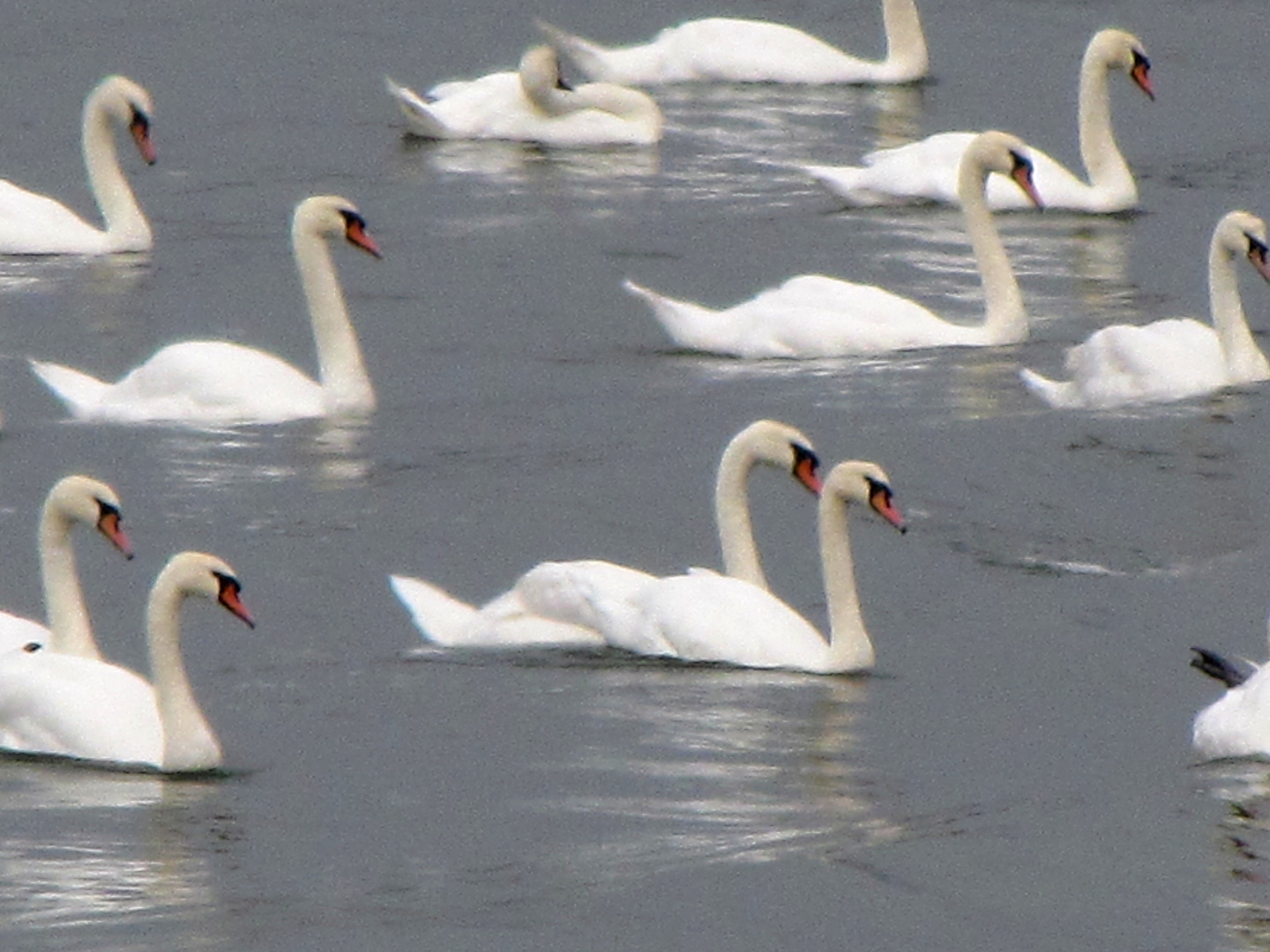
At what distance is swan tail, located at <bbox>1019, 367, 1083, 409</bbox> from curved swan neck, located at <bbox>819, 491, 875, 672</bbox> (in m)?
4.04

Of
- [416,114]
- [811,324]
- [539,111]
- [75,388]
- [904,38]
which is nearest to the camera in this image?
[75,388]

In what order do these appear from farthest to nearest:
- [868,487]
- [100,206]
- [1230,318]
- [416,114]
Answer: [416,114] → [100,206] → [1230,318] → [868,487]

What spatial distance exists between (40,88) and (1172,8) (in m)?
8.51

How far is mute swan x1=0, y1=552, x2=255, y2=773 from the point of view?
1282 cm

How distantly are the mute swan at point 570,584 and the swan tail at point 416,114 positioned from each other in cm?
975

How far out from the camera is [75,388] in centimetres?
1783

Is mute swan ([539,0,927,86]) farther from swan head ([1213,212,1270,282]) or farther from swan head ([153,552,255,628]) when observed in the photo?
swan head ([153,552,255,628])

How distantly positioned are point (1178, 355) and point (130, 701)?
690 centimetres

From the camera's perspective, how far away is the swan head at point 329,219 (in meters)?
18.7

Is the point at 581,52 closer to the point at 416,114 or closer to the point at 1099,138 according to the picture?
the point at 416,114

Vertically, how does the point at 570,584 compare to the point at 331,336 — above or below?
below

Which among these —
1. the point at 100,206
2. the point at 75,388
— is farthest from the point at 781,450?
the point at 100,206

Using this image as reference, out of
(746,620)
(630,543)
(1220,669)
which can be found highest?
(630,543)

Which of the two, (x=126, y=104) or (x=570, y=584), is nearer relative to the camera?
(x=570, y=584)
